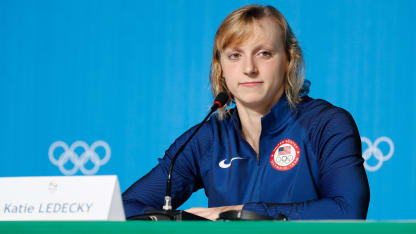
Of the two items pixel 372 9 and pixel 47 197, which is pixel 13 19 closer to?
pixel 372 9

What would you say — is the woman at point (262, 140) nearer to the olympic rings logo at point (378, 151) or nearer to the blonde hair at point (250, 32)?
the blonde hair at point (250, 32)

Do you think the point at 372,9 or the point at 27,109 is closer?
the point at 372,9

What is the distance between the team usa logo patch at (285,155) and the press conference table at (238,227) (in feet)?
2.85

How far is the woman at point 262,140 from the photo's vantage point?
166 cm

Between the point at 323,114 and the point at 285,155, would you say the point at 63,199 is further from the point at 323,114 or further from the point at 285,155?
the point at 323,114

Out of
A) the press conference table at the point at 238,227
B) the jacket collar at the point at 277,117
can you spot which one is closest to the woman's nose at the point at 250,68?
the jacket collar at the point at 277,117

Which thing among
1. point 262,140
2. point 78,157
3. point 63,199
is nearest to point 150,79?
point 78,157

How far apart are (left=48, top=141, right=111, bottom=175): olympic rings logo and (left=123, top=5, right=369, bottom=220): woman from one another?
0.75 m

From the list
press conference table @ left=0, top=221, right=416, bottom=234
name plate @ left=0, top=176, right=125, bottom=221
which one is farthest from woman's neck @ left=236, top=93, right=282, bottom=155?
press conference table @ left=0, top=221, right=416, bottom=234

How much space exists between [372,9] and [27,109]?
66.8 inches

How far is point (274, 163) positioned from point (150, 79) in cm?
102

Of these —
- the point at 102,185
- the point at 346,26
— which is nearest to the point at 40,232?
the point at 102,185

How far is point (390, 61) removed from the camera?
233 centimetres

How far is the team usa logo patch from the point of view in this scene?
169 cm
